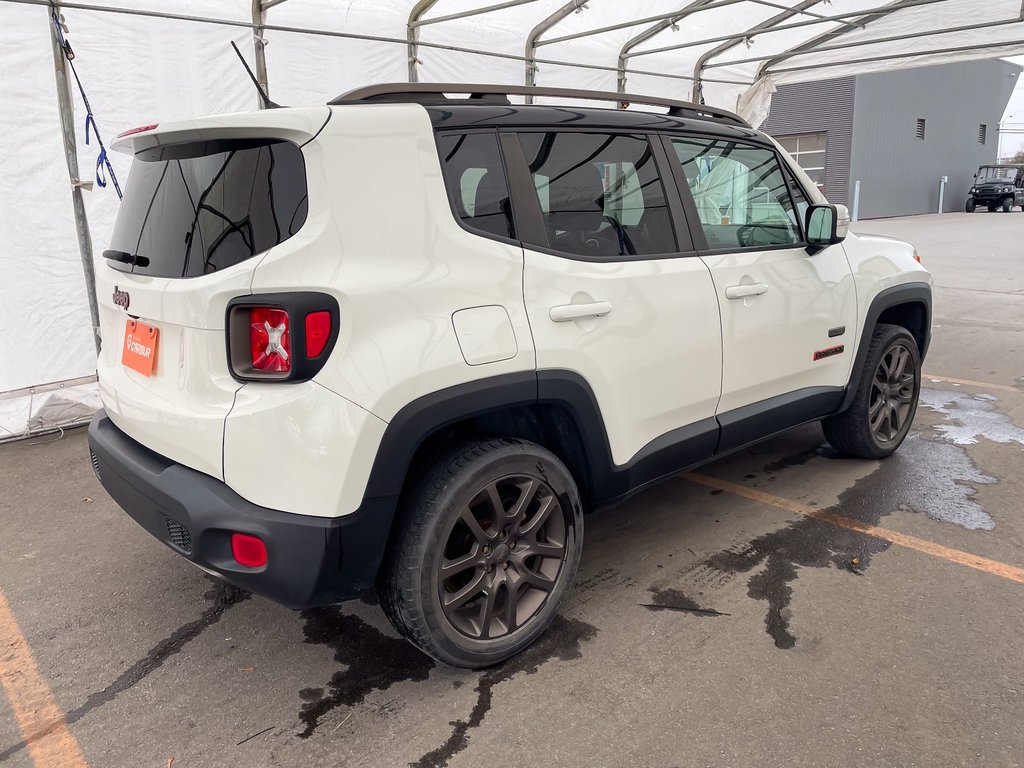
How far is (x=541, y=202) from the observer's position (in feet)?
8.49

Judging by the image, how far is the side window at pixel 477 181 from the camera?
7.77 ft

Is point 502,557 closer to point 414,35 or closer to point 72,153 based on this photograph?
point 72,153

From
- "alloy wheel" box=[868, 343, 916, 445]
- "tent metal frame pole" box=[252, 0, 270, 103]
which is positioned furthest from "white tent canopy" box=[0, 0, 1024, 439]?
"alloy wheel" box=[868, 343, 916, 445]

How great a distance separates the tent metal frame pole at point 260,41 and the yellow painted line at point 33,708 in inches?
154

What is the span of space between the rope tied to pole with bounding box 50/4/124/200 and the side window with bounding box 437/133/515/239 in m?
3.24

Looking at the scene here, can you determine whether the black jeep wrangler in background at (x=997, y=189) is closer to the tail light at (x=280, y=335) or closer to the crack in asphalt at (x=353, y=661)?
the crack in asphalt at (x=353, y=661)

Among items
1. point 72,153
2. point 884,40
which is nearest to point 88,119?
point 72,153

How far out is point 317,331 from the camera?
204 centimetres

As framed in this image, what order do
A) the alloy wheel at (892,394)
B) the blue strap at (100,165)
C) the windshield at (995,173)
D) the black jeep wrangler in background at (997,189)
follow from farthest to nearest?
the windshield at (995,173), the black jeep wrangler in background at (997,189), the blue strap at (100,165), the alloy wheel at (892,394)

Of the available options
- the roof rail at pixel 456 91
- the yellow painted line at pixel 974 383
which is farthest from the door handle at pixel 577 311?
the yellow painted line at pixel 974 383

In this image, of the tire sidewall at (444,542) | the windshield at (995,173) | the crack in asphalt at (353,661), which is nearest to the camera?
the tire sidewall at (444,542)

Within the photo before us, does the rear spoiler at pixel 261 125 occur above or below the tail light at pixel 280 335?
above

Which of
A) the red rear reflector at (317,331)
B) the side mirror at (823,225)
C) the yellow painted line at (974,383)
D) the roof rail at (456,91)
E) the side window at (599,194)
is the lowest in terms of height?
the yellow painted line at (974,383)

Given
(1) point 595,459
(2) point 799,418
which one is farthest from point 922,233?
(1) point 595,459
